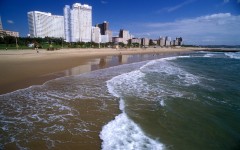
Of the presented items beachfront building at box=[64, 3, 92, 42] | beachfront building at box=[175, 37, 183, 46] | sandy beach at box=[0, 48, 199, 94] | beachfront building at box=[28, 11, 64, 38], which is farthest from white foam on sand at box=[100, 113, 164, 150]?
beachfront building at box=[175, 37, 183, 46]

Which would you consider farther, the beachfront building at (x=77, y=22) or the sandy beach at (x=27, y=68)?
the beachfront building at (x=77, y=22)

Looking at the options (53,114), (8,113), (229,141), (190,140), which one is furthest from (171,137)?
(8,113)

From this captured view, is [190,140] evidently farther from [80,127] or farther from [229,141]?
[80,127]

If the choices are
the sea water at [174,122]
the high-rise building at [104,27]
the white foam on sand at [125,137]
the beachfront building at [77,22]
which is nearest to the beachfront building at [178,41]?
the high-rise building at [104,27]

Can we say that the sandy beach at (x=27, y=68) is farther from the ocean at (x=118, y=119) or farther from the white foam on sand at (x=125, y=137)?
the white foam on sand at (x=125, y=137)

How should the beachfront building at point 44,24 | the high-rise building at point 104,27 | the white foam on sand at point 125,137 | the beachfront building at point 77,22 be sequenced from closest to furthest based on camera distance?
the white foam on sand at point 125,137, the beachfront building at point 77,22, the beachfront building at point 44,24, the high-rise building at point 104,27

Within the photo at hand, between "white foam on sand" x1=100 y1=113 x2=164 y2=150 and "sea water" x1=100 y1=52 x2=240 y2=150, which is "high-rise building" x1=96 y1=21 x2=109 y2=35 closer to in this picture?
"sea water" x1=100 y1=52 x2=240 y2=150
